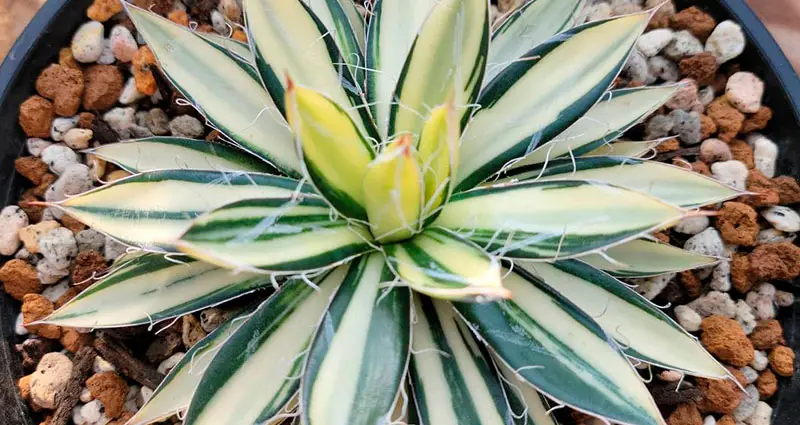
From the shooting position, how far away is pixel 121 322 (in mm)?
598

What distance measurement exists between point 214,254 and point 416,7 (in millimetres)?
340

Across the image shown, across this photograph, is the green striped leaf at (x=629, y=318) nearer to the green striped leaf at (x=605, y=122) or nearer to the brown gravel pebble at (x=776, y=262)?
the green striped leaf at (x=605, y=122)

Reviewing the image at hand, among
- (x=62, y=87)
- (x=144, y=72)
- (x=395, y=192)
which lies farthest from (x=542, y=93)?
(x=62, y=87)

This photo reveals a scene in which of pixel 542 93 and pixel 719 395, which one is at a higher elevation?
pixel 542 93

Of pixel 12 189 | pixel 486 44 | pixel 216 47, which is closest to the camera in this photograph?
pixel 486 44

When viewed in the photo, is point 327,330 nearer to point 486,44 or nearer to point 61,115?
point 486,44

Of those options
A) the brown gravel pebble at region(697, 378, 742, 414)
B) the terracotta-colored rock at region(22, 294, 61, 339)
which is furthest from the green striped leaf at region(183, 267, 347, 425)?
the brown gravel pebble at region(697, 378, 742, 414)

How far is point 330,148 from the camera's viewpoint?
48cm

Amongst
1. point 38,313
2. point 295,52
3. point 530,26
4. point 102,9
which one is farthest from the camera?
point 102,9

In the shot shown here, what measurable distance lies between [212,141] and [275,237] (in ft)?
1.04

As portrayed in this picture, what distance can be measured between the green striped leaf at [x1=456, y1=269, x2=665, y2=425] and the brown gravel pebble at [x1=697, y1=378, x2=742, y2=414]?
296 mm

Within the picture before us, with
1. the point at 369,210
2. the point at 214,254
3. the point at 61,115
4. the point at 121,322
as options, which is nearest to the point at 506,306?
the point at 369,210

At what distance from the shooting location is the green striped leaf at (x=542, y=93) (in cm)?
59

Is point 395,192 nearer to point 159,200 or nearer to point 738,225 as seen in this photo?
point 159,200
